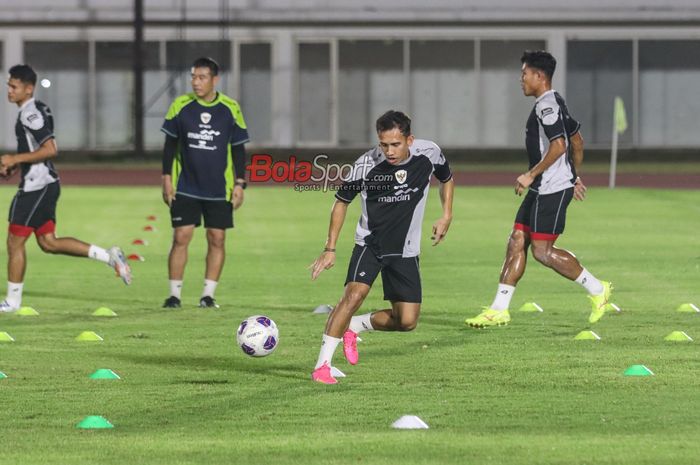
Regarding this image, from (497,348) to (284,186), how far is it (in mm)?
23979

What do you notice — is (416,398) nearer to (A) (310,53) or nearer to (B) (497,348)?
(B) (497,348)

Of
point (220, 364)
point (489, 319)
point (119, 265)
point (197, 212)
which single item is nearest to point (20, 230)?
point (119, 265)

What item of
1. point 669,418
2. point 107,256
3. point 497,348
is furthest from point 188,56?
point 669,418

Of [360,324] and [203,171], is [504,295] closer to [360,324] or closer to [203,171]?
[360,324]

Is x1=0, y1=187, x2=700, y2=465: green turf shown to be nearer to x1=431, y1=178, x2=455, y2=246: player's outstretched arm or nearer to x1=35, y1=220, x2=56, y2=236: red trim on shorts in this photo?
x1=35, y1=220, x2=56, y2=236: red trim on shorts

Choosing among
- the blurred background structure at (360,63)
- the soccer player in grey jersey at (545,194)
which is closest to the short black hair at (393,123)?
the soccer player in grey jersey at (545,194)

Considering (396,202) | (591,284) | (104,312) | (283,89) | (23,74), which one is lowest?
(104,312)

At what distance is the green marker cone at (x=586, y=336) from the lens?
11.6m

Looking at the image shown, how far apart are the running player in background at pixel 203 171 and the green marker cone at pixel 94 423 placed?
5481mm

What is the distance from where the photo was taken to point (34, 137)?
43.5 ft

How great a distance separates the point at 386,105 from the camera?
47156 millimetres

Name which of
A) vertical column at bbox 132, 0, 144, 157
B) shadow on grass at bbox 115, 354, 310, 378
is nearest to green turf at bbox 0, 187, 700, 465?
shadow on grass at bbox 115, 354, 310, 378

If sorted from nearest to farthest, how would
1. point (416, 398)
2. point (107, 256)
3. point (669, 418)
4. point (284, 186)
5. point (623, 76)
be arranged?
point (669, 418) < point (416, 398) < point (107, 256) < point (284, 186) < point (623, 76)

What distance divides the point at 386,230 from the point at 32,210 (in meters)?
4.50
